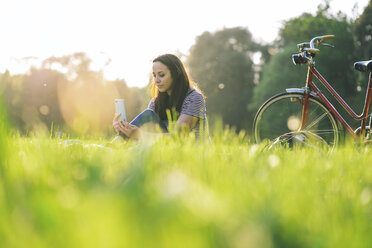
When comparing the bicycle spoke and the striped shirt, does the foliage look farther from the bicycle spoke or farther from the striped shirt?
the striped shirt

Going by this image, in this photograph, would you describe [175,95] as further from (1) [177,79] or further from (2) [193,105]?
(2) [193,105]

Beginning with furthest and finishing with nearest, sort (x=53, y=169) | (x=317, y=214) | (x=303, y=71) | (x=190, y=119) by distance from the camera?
(x=303, y=71) < (x=190, y=119) < (x=53, y=169) < (x=317, y=214)

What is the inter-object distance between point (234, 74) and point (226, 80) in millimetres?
975

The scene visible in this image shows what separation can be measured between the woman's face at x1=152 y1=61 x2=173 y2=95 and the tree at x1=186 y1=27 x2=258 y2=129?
87.7 ft

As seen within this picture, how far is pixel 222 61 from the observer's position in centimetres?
3169

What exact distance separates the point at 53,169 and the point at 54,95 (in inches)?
1034

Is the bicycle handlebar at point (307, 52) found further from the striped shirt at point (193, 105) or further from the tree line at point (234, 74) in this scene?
the tree line at point (234, 74)

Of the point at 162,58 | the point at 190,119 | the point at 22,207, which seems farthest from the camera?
the point at 162,58

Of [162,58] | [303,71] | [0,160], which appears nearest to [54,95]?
[303,71]

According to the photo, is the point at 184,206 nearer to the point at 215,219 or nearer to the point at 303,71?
the point at 215,219

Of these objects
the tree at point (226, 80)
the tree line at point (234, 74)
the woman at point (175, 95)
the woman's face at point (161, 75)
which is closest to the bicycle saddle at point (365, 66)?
the woman at point (175, 95)

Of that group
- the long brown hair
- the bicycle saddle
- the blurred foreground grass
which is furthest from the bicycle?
the blurred foreground grass

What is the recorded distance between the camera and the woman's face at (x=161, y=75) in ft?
13.9

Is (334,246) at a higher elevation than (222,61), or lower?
lower
